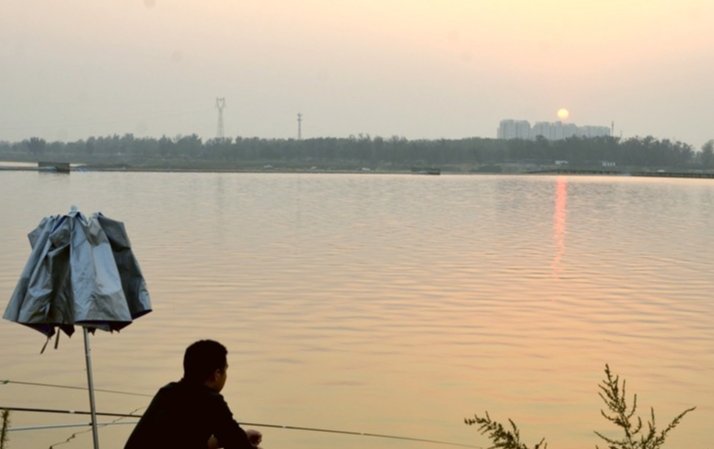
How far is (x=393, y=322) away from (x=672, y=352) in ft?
16.2

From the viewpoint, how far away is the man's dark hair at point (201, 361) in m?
5.93

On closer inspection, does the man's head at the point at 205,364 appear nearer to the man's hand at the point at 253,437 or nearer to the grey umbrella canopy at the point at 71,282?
the man's hand at the point at 253,437

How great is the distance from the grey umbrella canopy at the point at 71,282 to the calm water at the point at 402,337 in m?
3.78

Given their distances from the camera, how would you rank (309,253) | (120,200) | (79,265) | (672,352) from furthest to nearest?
(120,200)
(309,253)
(672,352)
(79,265)

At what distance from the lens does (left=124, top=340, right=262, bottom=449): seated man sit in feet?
19.3

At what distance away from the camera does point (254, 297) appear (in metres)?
22.4

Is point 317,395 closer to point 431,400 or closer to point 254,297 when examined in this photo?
point 431,400

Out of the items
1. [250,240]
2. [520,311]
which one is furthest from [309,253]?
[520,311]

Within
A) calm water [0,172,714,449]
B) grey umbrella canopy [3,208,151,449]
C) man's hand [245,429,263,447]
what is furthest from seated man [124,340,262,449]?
calm water [0,172,714,449]

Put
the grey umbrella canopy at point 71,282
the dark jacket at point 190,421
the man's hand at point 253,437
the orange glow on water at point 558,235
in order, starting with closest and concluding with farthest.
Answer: the dark jacket at point 190,421 < the man's hand at point 253,437 < the grey umbrella canopy at point 71,282 < the orange glow on water at point 558,235

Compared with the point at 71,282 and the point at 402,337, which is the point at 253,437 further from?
the point at 402,337

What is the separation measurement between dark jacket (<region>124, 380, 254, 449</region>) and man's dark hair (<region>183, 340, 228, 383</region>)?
52 mm

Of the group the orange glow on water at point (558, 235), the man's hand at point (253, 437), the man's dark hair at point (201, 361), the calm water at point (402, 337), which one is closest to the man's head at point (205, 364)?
the man's dark hair at point (201, 361)

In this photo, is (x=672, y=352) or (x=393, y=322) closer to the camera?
(x=672, y=352)
